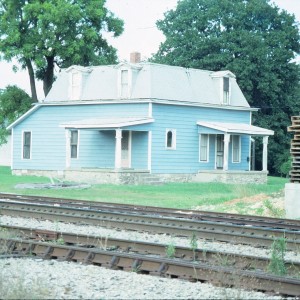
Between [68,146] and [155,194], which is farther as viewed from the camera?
[68,146]

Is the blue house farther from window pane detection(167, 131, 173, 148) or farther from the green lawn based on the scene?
the green lawn

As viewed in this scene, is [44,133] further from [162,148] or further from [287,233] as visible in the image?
[287,233]

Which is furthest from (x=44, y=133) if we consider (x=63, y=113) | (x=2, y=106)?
(x=2, y=106)

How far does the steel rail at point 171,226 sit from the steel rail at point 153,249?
203 centimetres

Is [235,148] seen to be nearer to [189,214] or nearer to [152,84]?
[152,84]

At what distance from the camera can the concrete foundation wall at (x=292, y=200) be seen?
18.4 metres

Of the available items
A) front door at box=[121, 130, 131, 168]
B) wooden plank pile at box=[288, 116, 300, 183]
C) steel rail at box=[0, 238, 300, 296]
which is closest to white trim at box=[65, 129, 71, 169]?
front door at box=[121, 130, 131, 168]

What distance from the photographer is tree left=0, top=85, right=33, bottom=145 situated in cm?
4769

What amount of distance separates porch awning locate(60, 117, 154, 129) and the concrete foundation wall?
15.6 m

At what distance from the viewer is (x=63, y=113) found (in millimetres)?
39312

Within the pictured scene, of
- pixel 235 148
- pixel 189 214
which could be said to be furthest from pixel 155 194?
pixel 235 148

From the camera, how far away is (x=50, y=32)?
44562 millimetres

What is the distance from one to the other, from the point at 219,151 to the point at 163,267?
29463mm

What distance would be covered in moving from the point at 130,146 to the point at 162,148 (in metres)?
1.57
